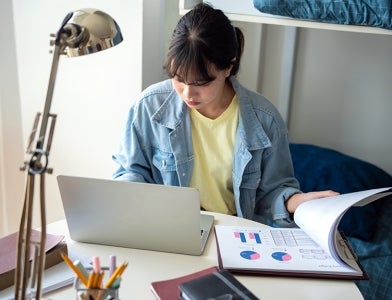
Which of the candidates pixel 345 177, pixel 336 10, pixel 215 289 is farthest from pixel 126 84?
pixel 215 289

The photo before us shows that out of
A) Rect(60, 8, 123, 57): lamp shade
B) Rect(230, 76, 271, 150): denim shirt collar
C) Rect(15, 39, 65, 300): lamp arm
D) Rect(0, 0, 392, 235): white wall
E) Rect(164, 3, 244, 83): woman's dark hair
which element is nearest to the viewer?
Rect(15, 39, 65, 300): lamp arm

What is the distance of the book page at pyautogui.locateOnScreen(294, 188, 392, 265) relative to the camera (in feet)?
3.08

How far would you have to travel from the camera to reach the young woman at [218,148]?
4.30ft

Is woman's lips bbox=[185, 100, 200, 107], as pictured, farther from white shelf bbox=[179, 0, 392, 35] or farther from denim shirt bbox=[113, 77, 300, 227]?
white shelf bbox=[179, 0, 392, 35]

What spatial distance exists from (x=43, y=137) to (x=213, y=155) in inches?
30.3

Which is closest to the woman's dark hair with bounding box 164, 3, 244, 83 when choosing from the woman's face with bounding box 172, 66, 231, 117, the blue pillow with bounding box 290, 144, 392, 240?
the woman's face with bounding box 172, 66, 231, 117

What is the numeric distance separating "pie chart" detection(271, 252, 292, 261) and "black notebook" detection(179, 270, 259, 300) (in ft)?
0.56

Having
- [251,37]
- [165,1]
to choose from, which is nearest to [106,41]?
[165,1]

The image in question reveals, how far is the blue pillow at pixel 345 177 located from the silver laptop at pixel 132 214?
0.83 meters

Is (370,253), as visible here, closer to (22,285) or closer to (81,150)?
(81,150)

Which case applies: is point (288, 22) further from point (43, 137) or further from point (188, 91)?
point (43, 137)

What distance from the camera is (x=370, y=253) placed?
1.61 m

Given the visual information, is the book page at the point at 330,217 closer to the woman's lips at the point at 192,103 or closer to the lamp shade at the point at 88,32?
the woman's lips at the point at 192,103

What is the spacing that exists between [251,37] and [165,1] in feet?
1.58
